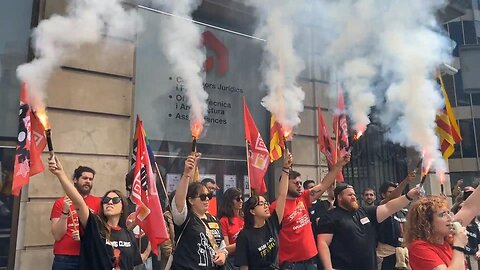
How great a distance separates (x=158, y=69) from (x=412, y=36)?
14.5ft

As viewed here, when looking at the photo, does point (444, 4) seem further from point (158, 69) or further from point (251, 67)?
point (158, 69)

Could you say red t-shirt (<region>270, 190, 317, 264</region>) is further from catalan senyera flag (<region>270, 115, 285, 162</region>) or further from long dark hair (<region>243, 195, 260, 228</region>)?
catalan senyera flag (<region>270, 115, 285, 162</region>)

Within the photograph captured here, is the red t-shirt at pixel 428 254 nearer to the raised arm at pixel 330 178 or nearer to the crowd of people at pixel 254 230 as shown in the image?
the crowd of people at pixel 254 230

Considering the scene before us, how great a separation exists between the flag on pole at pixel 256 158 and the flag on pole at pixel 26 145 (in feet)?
8.95

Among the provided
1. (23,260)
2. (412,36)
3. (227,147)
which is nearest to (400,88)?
(412,36)

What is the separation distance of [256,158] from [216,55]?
9.73ft

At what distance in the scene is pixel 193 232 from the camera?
12.7 feet

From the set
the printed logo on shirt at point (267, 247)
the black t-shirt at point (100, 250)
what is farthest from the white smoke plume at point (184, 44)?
the black t-shirt at point (100, 250)

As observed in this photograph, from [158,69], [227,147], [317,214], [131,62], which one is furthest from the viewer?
[227,147]

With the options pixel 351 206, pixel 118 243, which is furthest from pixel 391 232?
pixel 118 243

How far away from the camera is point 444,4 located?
9.80m

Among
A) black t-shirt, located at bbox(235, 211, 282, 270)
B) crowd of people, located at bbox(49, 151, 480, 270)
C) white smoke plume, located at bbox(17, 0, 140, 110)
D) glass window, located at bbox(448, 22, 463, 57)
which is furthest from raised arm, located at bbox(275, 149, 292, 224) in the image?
glass window, located at bbox(448, 22, 463, 57)

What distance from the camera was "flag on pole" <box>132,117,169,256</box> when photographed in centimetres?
489

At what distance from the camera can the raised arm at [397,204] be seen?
4531 mm
